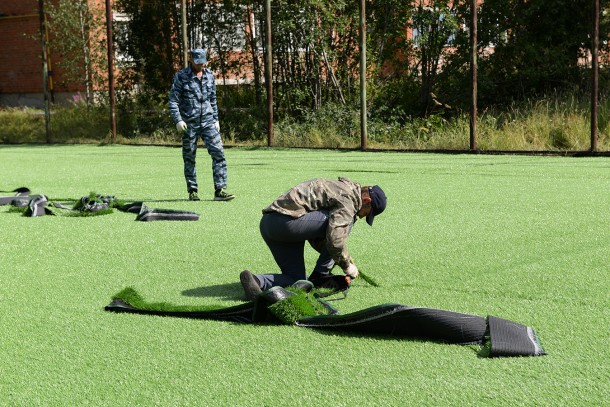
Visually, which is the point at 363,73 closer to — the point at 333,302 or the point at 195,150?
the point at 195,150

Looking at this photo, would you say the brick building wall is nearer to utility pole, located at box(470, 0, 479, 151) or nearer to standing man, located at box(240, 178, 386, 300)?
utility pole, located at box(470, 0, 479, 151)

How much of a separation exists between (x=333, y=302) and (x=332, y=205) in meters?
0.59

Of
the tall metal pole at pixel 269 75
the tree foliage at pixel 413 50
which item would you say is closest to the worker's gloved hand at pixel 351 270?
the tall metal pole at pixel 269 75

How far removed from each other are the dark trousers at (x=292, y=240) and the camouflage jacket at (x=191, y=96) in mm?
5739

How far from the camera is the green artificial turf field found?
403cm

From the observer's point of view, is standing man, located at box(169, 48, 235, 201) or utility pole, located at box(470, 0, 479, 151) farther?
utility pole, located at box(470, 0, 479, 151)

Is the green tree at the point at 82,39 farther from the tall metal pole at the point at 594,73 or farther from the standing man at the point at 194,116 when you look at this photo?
the standing man at the point at 194,116

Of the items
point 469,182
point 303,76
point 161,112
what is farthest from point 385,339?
point 161,112

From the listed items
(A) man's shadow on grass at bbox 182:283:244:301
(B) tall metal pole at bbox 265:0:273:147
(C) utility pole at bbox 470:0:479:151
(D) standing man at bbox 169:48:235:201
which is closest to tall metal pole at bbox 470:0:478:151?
(C) utility pole at bbox 470:0:479:151

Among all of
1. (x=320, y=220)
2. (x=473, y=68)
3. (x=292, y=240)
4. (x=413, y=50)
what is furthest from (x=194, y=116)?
(x=413, y=50)

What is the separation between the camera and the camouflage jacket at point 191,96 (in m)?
11.4

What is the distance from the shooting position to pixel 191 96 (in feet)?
37.5

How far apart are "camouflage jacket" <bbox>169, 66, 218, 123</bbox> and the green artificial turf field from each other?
107cm

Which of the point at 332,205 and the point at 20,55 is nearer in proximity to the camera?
the point at 332,205
